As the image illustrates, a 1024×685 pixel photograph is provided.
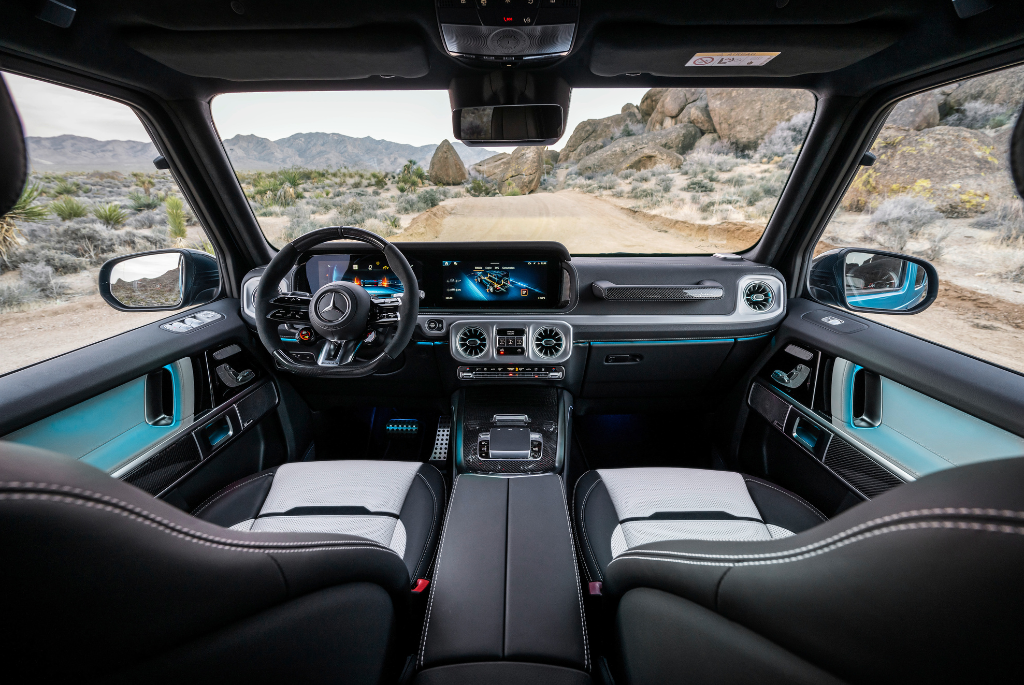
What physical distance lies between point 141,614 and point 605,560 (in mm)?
1480

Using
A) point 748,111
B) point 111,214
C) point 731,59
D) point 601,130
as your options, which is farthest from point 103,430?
point 748,111

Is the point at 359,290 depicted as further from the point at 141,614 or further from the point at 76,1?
the point at 141,614

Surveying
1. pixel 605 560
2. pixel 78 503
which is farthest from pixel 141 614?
pixel 605 560

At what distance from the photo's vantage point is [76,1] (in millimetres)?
1648

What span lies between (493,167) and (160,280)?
2.04m

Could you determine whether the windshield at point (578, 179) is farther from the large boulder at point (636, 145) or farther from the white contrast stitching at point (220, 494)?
the white contrast stitching at point (220, 494)

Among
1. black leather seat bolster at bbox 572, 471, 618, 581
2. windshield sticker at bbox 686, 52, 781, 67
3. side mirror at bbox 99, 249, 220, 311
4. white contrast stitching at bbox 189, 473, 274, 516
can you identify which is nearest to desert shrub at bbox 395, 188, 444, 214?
side mirror at bbox 99, 249, 220, 311

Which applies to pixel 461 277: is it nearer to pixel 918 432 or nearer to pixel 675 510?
pixel 675 510

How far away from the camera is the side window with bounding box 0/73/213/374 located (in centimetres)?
170

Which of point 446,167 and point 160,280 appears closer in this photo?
point 160,280

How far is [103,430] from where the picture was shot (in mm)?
1793

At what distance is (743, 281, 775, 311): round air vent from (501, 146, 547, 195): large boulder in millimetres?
1461

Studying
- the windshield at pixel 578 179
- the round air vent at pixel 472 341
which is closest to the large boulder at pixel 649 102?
the windshield at pixel 578 179

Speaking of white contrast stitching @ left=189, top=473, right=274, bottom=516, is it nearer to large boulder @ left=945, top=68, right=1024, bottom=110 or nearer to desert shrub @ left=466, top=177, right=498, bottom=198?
desert shrub @ left=466, top=177, right=498, bottom=198
